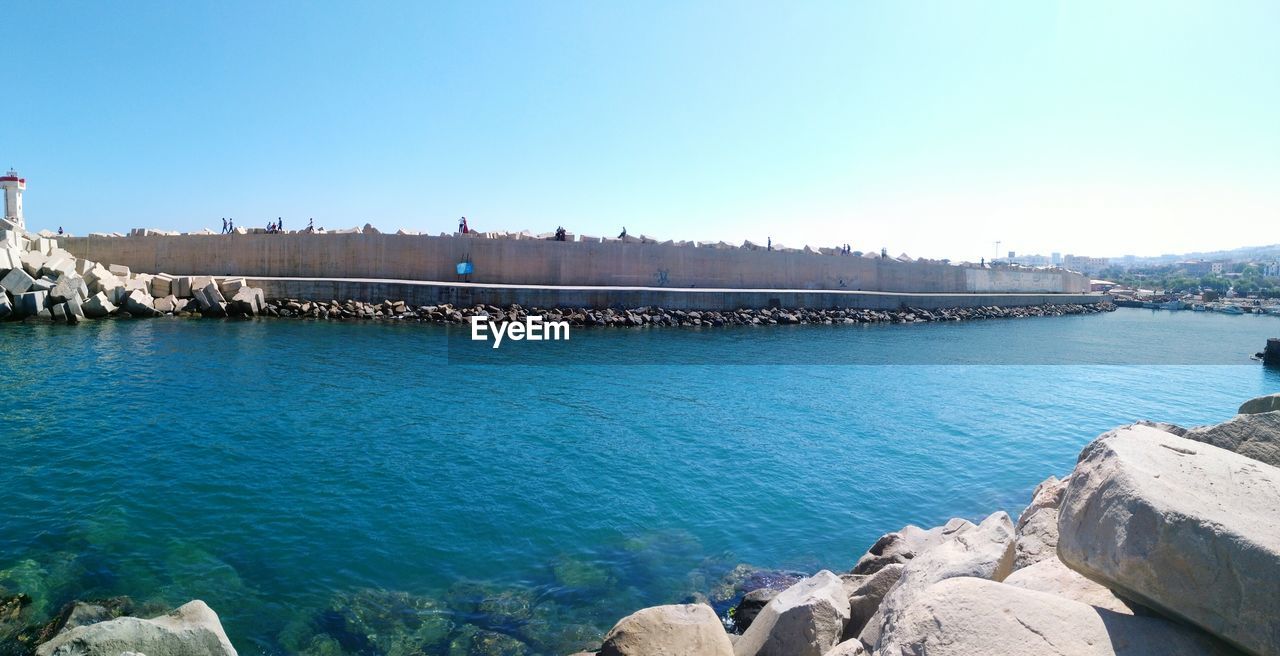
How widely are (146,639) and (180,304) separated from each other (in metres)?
23.7

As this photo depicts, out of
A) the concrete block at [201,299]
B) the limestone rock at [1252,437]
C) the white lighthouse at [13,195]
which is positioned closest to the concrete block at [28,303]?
the concrete block at [201,299]

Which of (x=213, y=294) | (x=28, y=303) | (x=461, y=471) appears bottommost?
(x=461, y=471)

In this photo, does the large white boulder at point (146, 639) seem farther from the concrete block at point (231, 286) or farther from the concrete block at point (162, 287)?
the concrete block at point (162, 287)

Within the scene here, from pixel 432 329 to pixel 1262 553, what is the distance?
23308 mm

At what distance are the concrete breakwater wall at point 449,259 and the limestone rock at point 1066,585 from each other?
2760cm

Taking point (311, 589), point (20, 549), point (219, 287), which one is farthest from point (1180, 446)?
point (219, 287)

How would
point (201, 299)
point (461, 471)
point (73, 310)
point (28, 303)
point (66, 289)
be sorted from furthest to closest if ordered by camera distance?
point (201, 299), point (66, 289), point (73, 310), point (28, 303), point (461, 471)

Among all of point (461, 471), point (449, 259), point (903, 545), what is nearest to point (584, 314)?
point (449, 259)

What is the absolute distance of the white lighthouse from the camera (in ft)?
108

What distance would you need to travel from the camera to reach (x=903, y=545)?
6.23 m

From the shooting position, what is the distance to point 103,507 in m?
7.38

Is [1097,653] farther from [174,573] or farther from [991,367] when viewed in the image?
[991,367]

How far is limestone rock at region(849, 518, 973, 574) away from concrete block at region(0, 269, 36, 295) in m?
24.2

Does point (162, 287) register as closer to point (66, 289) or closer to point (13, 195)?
point (66, 289)
